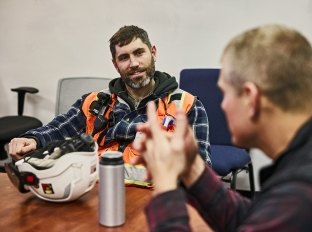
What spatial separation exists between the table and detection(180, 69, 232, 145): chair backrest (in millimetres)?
1351

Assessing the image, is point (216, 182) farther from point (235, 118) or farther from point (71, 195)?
point (71, 195)

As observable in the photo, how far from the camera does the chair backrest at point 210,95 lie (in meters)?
2.62

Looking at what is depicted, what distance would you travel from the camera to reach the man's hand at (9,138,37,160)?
63.2 inches

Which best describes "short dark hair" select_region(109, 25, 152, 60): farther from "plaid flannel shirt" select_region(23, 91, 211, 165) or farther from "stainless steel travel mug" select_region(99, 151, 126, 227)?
"stainless steel travel mug" select_region(99, 151, 126, 227)

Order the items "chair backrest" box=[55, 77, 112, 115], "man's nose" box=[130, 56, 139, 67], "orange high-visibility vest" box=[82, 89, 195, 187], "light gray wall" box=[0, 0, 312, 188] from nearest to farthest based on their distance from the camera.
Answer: "orange high-visibility vest" box=[82, 89, 195, 187] → "man's nose" box=[130, 56, 139, 67] → "chair backrest" box=[55, 77, 112, 115] → "light gray wall" box=[0, 0, 312, 188]

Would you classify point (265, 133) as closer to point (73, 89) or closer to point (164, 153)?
point (164, 153)

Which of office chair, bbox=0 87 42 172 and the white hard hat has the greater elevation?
the white hard hat

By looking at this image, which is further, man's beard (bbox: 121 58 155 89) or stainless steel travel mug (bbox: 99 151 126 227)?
man's beard (bbox: 121 58 155 89)

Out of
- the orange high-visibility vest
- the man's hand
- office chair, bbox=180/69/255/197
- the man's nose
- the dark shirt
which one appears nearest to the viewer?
the dark shirt

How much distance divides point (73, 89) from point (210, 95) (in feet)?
3.01

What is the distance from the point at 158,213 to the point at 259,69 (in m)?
0.34

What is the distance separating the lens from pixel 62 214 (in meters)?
1.18

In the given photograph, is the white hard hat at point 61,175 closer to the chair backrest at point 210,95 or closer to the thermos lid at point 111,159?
the thermos lid at point 111,159

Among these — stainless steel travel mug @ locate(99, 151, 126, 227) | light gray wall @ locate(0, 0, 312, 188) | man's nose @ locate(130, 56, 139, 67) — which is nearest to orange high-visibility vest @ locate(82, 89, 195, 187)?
man's nose @ locate(130, 56, 139, 67)
